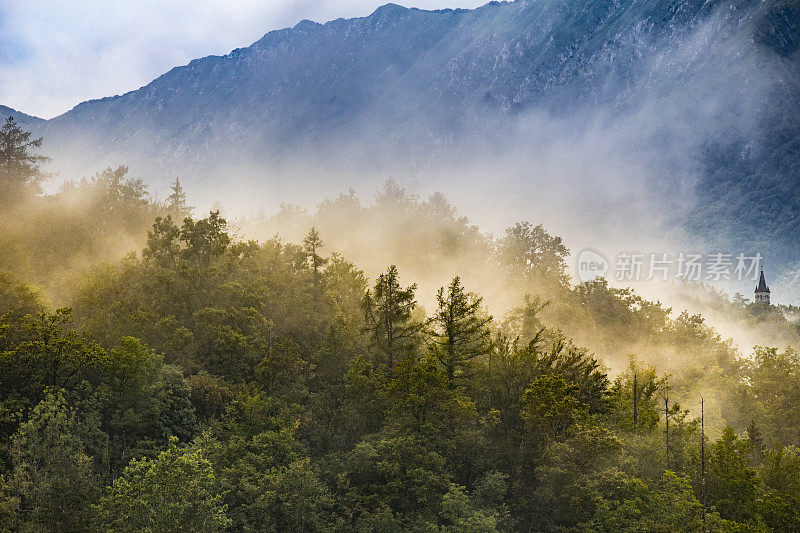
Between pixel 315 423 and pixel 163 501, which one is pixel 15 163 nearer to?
pixel 315 423

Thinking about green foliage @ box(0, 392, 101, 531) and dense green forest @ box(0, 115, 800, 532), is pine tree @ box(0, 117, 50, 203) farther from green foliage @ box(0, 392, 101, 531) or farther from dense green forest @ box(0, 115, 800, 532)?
green foliage @ box(0, 392, 101, 531)

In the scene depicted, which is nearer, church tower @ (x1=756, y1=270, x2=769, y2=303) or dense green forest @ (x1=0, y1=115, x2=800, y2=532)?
dense green forest @ (x1=0, y1=115, x2=800, y2=532)

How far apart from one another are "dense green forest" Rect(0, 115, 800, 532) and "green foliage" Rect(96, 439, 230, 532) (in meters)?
0.10

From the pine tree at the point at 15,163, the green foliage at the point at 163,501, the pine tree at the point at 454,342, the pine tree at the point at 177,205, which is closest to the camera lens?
the green foliage at the point at 163,501

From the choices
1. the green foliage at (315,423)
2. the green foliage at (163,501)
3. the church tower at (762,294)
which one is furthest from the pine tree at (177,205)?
the church tower at (762,294)

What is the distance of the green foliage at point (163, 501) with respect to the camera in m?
27.2

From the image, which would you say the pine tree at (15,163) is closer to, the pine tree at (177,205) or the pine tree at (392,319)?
the pine tree at (177,205)

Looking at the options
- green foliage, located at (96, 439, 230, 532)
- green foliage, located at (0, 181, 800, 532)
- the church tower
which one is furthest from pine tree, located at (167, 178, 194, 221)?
the church tower

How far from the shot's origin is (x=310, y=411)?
146 feet

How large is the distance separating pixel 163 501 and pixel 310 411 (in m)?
17.6

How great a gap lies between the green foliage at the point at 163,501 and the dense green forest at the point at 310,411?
0.10 meters

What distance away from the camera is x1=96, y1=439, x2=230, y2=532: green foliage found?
89.4 ft

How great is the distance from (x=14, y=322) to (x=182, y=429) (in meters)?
13.8

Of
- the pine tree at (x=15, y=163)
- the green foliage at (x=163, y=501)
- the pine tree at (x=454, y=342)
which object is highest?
the pine tree at (x=15, y=163)
